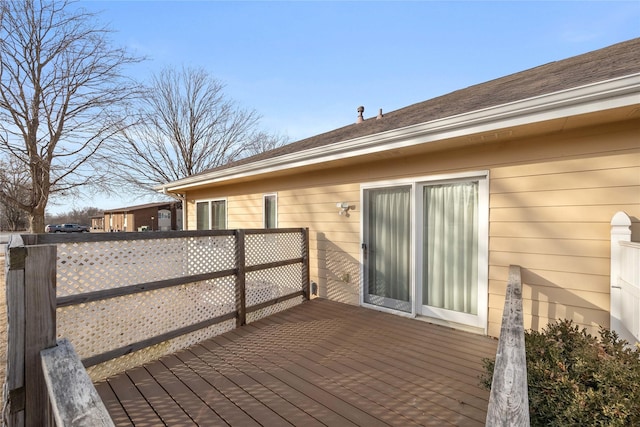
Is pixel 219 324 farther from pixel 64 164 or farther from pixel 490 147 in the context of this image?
pixel 64 164

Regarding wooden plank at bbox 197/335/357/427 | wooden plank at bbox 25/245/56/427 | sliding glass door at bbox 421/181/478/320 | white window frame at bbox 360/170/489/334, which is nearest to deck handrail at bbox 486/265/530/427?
wooden plank at bbox 197/335/357/427

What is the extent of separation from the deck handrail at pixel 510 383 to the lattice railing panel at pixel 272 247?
327 centimetres

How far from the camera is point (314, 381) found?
2.65 metres

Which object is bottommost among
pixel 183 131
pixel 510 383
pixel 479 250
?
pixel 510 383

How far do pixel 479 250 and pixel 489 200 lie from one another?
59cm

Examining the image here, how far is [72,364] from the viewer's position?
44.9 inches

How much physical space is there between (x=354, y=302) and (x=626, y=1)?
6119mm

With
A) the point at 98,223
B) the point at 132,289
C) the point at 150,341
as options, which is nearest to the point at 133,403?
the point at 150,341

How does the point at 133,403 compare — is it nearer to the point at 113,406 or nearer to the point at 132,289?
the point at 113,406

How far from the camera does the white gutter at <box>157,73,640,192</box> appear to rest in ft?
7.88

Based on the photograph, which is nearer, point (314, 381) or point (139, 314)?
point (314, 381)

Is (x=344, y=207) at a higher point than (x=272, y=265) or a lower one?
higher

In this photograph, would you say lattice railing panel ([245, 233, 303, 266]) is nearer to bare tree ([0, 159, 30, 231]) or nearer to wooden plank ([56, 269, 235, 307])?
wooden plank ([56, 269, 235, 307])

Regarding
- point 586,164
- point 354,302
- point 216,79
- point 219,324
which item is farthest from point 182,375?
point 216,79
